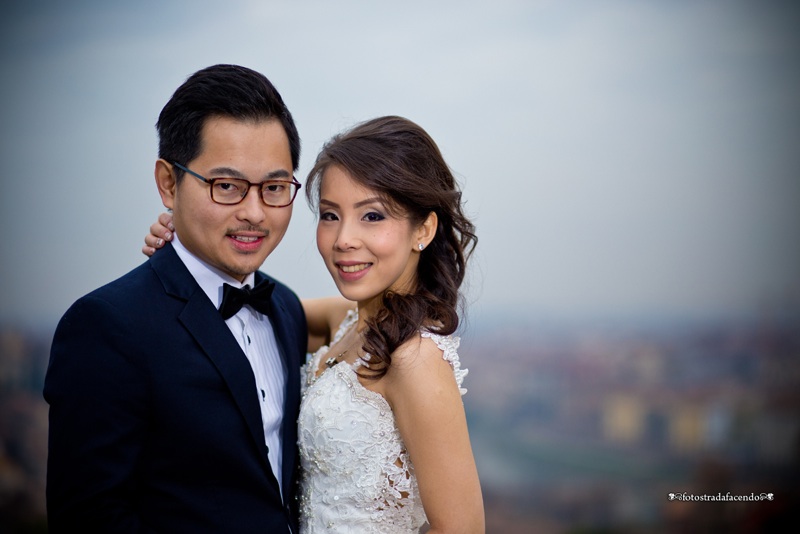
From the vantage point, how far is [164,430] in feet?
5.05

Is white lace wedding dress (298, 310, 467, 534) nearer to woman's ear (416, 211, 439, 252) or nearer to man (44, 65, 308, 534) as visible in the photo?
man (44, 65, 308, 534)

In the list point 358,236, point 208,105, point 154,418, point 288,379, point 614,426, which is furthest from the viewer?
point 614,426

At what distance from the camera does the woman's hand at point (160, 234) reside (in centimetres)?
182

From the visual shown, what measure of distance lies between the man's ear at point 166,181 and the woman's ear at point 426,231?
2.15ft

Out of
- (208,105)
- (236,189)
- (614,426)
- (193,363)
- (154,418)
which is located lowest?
(614,426)

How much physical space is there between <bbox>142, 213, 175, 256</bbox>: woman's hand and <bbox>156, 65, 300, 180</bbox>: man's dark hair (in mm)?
182

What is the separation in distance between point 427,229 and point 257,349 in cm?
57

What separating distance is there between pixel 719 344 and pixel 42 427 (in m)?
3.79

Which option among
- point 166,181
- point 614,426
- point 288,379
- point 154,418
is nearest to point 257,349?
point 288,379

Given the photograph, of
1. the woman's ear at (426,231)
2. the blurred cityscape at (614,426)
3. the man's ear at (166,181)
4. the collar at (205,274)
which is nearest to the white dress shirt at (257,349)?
the collar at (205,274)

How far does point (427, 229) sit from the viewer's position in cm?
192

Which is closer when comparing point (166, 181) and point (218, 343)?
point (218, 343)

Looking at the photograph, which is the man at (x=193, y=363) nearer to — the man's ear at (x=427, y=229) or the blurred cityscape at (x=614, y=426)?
the man's ear at (x=427, y=229)

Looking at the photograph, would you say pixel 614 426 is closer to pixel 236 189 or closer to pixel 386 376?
pixel 386 376
